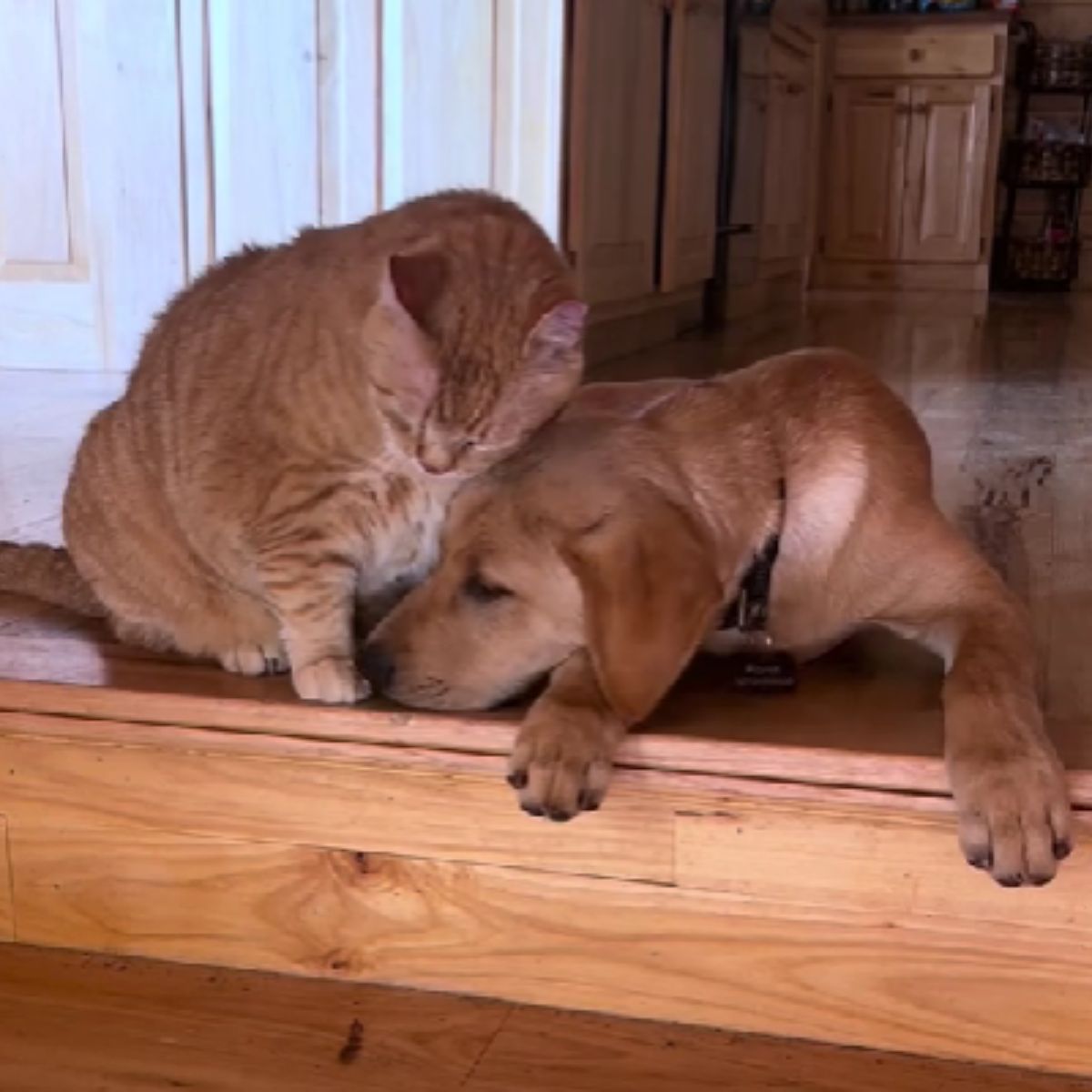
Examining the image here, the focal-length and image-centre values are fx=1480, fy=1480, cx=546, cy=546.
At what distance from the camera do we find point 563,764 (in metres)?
1.23

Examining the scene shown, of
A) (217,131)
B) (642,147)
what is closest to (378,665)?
(217,131)

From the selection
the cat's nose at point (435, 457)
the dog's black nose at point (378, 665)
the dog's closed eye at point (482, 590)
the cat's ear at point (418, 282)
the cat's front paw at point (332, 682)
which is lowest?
the cat's front paw at point (332, 682)

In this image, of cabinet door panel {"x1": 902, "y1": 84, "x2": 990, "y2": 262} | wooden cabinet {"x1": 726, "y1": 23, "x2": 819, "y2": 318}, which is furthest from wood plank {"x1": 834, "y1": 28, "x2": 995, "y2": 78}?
wooden cabinet {"x1": 726, "y1": 23, "x2": 819, "y2": 318}

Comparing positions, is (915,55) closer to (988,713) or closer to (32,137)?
(32,137)

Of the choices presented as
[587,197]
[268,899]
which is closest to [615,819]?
[268,899]

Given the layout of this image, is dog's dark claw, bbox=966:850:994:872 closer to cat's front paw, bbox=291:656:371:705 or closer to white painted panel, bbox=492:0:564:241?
cat's front paw, bbox=291:656:371:705

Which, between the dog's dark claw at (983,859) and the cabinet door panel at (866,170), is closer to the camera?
the dog's dark claw at (983,859)

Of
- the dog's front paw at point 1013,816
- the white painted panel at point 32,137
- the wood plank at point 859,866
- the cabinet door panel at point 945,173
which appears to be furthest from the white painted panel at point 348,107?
the cabinet door panel at point 945,173

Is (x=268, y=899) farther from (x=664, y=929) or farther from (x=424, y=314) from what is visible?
(x=424, y=314)

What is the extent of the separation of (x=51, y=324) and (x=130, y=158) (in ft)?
1.64

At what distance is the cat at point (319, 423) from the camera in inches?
51.6

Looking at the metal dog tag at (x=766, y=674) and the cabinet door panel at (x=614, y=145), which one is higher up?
the cabinet door panel at (x=614, y=145)

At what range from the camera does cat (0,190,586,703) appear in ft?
4.30

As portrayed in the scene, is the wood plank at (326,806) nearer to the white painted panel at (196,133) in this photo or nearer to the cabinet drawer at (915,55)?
the white painted panel at (196,133)
